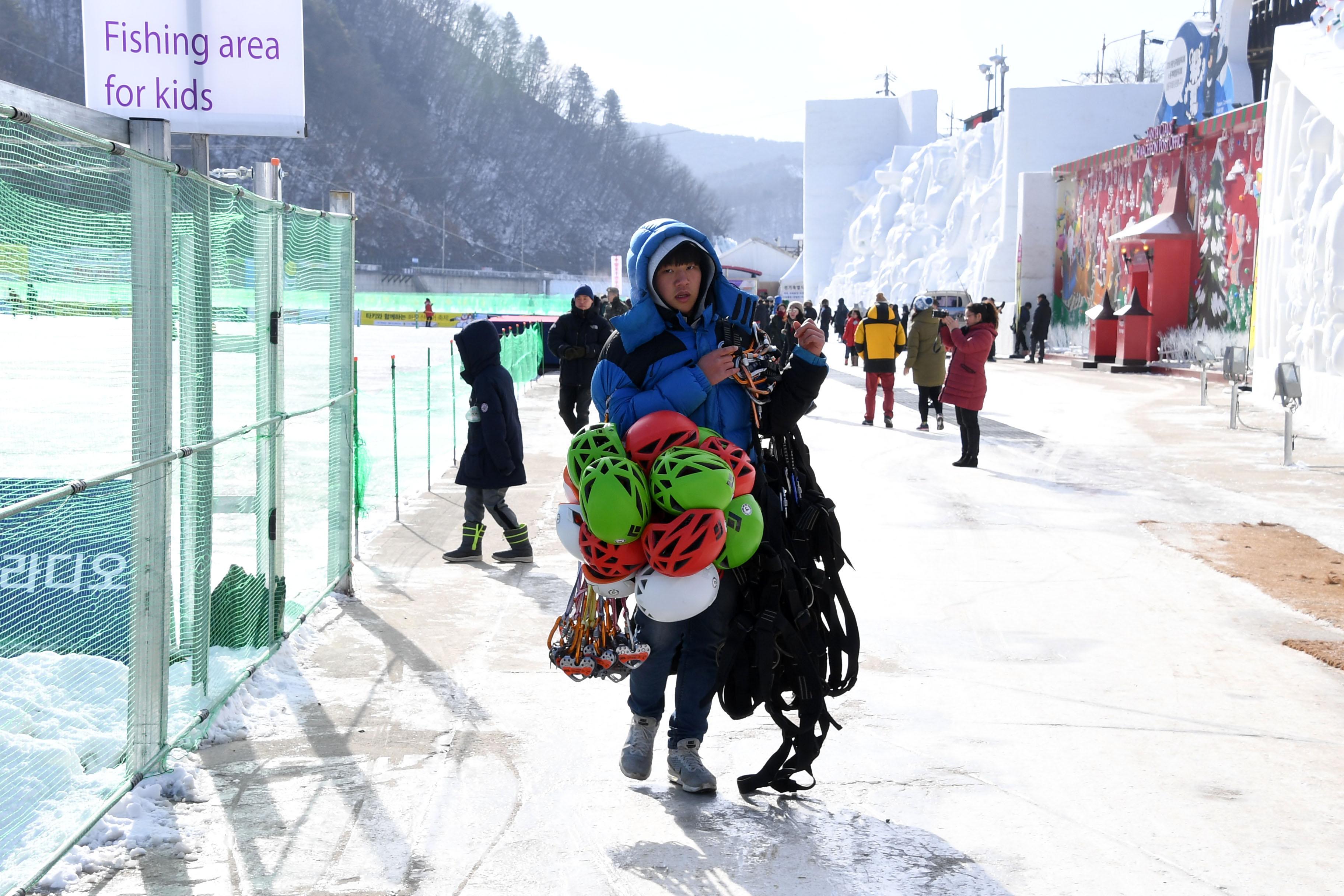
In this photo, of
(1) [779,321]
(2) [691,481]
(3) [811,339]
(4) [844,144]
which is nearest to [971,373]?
(1) [779,321]

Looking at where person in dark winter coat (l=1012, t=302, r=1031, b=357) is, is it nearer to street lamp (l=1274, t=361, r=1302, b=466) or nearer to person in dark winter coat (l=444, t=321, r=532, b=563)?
street lamp (l=1274, t=361, r=1302, b=466)

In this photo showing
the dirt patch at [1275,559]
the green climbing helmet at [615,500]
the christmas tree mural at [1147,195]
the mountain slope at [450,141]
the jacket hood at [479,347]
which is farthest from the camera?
the mountain slope at [450,141]

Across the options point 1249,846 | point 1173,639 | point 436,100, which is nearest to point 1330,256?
point 1173,639

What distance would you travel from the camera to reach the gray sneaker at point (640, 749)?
13.3 ft

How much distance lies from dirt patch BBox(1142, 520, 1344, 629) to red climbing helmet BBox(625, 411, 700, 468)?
4138 millimetres

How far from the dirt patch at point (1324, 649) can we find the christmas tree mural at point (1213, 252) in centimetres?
2201

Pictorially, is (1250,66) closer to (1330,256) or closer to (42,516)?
(1330,256)

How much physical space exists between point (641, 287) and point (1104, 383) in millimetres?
22333

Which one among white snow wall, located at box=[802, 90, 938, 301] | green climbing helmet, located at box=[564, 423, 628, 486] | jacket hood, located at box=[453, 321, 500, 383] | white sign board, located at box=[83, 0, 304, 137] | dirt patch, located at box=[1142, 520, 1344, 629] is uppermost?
white snow wall, located at box=[802, 90, 938, 301]

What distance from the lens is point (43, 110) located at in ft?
12.1

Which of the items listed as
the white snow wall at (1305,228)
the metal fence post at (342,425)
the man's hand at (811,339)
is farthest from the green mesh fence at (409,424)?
the white snow wall at (1305,228)

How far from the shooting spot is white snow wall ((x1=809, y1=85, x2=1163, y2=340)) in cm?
4859

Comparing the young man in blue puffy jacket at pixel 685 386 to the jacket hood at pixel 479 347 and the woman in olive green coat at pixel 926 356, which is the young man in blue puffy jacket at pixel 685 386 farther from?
the woman in olive green coat at pixel 926 356

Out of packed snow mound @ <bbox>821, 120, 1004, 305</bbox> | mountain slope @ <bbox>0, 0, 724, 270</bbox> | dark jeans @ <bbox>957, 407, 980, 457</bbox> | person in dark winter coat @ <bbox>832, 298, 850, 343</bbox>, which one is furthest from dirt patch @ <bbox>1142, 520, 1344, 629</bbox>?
mountain slope @ <bbox>0, 0, 724, 270</bbox>
